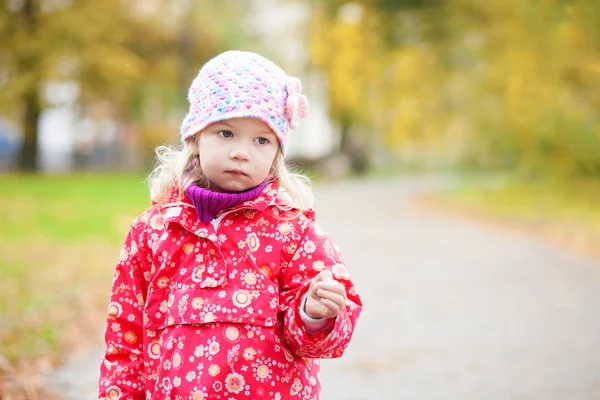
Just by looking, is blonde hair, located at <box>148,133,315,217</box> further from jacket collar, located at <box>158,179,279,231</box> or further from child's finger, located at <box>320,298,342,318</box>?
child's finger, located at <box>320,298,342,318</box>

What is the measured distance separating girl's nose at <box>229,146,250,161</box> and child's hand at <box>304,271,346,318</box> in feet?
1.26

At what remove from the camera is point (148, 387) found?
2066 millimetres

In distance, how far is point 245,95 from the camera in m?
2.05

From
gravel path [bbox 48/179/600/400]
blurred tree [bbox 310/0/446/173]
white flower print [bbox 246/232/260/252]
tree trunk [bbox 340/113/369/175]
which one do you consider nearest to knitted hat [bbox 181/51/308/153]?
white flower print [bbox 246/232/260/252]

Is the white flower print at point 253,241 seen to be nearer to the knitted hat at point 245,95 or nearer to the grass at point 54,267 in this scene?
the knitted hat at point 245,95

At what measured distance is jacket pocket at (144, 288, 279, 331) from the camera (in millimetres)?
1961

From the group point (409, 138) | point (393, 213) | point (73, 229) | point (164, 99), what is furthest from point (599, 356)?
point (164, 99)

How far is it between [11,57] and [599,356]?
2128 cm

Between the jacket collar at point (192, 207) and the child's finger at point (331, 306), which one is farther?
the jacket collar at point (192, 207)

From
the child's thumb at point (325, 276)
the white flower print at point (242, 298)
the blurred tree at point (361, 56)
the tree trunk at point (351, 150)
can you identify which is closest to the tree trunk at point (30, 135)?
the blurred tree at point (361, 56)

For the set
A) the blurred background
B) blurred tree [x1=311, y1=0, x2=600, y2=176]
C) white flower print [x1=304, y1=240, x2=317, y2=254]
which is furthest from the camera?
blurred tree [x1=311, y1=0, x2=600, y2=176]

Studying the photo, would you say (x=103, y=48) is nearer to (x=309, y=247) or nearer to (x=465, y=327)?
(x=465, y=327)

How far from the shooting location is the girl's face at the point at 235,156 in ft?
6.70

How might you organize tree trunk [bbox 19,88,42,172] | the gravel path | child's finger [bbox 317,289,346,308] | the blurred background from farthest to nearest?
1. tree trunk [bbox 19,88,42,172]
2. the blurred background
3. the gravel path
4. child's finger [bbox 317,289,346,308]
